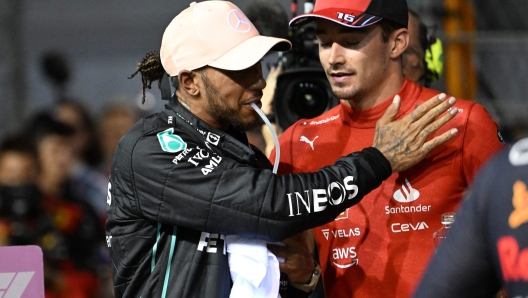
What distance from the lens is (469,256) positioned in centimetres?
157

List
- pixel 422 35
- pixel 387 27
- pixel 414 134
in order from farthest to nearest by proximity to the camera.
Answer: pixel 422 35 → pixel 387 27 → pixel 414 134

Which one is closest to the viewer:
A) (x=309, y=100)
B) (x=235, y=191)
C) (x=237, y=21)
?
(x=235, y=191)

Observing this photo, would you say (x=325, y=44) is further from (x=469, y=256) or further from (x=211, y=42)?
(x=469, y=256)

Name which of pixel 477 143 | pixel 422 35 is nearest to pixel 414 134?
pixel 477 143

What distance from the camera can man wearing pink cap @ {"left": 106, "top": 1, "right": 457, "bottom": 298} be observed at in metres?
2.48

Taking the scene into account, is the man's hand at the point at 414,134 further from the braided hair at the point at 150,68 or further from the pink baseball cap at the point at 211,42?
the braided hair at the point at 150,68

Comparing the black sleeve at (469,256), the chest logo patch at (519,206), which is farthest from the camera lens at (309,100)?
the chest logo patch at (519,206)

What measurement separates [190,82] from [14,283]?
2.61 ft

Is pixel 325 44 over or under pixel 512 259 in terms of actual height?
under

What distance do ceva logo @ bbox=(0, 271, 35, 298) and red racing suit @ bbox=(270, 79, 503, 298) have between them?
936 millimetres

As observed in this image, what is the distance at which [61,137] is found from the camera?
19.6 feet

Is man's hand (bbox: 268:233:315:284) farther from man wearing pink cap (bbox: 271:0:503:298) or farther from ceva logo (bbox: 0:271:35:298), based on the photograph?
ceva logo (bbox: 0:271:35:298)

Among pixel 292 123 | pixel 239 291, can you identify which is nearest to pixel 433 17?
pixel 292 123

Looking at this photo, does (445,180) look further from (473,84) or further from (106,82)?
(106,82)
